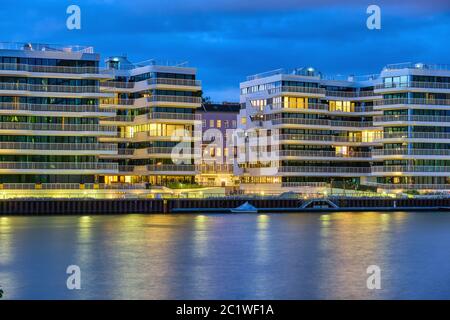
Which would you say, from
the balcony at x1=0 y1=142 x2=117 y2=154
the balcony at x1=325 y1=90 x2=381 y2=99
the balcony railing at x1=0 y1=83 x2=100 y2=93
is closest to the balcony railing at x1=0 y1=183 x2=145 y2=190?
the balcony at x1=0 y1=142 x2=117 y2=154

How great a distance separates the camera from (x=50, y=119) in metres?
115

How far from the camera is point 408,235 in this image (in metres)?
83.9

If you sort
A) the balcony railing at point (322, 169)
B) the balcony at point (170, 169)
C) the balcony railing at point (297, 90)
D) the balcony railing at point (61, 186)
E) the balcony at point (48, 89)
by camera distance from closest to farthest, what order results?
the balcony railing at point (61, 186)
the balcony at point (48, 89)
the balcony at point (170, 169)
the balcony railing at point (297, 90)
the balcony railing at point (322, 169)

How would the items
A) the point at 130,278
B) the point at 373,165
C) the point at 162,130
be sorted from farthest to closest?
the point at 373,165 < the point at 162,130 < the point at 130,278

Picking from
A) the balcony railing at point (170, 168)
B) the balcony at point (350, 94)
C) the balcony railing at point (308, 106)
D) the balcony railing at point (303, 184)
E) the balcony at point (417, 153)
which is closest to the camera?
the balcony railing at point (170, 168)

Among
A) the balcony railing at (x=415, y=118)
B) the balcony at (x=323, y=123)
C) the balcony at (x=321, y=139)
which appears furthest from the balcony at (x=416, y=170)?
the balcony at (x=323, y=123)

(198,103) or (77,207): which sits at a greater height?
(198,103)

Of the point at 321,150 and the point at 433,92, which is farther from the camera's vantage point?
the point at 321,150

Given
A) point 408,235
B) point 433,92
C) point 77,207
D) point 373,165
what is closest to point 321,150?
point 373,165

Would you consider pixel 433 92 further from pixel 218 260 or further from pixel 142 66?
pixel 218 260

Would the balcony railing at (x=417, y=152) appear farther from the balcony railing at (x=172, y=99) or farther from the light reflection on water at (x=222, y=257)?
the light reflection on water at (x=222, y=257)

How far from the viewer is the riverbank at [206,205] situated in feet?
351

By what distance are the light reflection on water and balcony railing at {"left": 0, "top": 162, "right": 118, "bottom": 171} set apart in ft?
36.7
